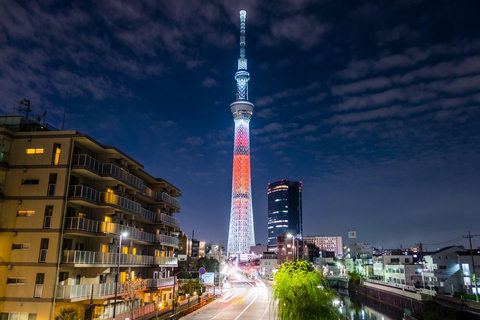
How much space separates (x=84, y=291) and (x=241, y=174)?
3951 inches

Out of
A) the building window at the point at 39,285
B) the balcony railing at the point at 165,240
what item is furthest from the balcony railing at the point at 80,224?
the balcony railing at the point at 165,240

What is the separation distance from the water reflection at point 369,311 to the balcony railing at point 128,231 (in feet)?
73.3

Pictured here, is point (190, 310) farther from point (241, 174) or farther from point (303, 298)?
point (241, 174)

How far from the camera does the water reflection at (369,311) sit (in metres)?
47.6

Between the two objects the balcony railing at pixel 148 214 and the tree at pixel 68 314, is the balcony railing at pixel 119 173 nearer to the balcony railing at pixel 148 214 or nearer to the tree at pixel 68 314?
the balcony railing at pixel 148 214

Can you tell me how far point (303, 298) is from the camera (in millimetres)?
22266

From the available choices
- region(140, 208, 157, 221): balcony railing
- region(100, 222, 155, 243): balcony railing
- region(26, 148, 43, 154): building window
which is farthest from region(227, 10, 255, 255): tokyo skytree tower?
region(26, 148, 43, 154): building window

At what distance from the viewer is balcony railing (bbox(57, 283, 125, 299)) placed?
22.0 metres

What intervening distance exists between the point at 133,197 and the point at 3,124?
451 inches

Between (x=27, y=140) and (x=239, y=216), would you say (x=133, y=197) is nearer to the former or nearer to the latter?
(x=27, y=140)

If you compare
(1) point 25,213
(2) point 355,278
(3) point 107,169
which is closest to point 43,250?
(1) point 25,213

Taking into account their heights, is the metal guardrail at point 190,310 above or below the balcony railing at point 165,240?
below

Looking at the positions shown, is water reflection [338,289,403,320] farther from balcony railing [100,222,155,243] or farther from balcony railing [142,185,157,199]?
balcony railing [142,185,157,199]

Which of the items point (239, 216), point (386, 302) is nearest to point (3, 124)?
point (386, 302)
